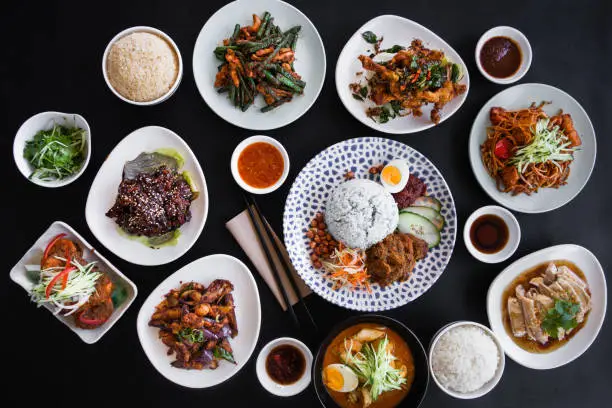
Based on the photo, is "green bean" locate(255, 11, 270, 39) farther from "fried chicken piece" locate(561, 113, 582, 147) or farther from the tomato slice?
"fried chicken piece" locate(561, 113, 582, 147)

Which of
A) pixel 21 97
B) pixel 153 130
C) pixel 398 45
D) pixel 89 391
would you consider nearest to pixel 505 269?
pixel 398 45

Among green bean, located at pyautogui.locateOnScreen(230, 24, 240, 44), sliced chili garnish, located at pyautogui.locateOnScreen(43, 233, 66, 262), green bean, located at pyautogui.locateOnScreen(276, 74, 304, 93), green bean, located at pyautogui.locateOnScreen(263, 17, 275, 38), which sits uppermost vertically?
green bean, located at pyautogui.locateOnScreen(230, 24, 240, 44)

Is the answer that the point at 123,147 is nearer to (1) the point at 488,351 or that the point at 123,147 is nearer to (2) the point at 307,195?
(2) the point at 307,195

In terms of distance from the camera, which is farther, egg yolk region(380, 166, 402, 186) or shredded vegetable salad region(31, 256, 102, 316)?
egg yolk region(380, 166, 402, 186)

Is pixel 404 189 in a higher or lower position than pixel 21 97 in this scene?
lower

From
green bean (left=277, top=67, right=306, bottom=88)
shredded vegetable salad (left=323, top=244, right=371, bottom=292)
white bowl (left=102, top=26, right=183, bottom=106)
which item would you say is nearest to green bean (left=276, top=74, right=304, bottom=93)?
green bean (left=277, top=67, right=306, bottom=88)

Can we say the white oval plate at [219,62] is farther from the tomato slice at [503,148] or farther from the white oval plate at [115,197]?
the tomato slice at [503,148]
